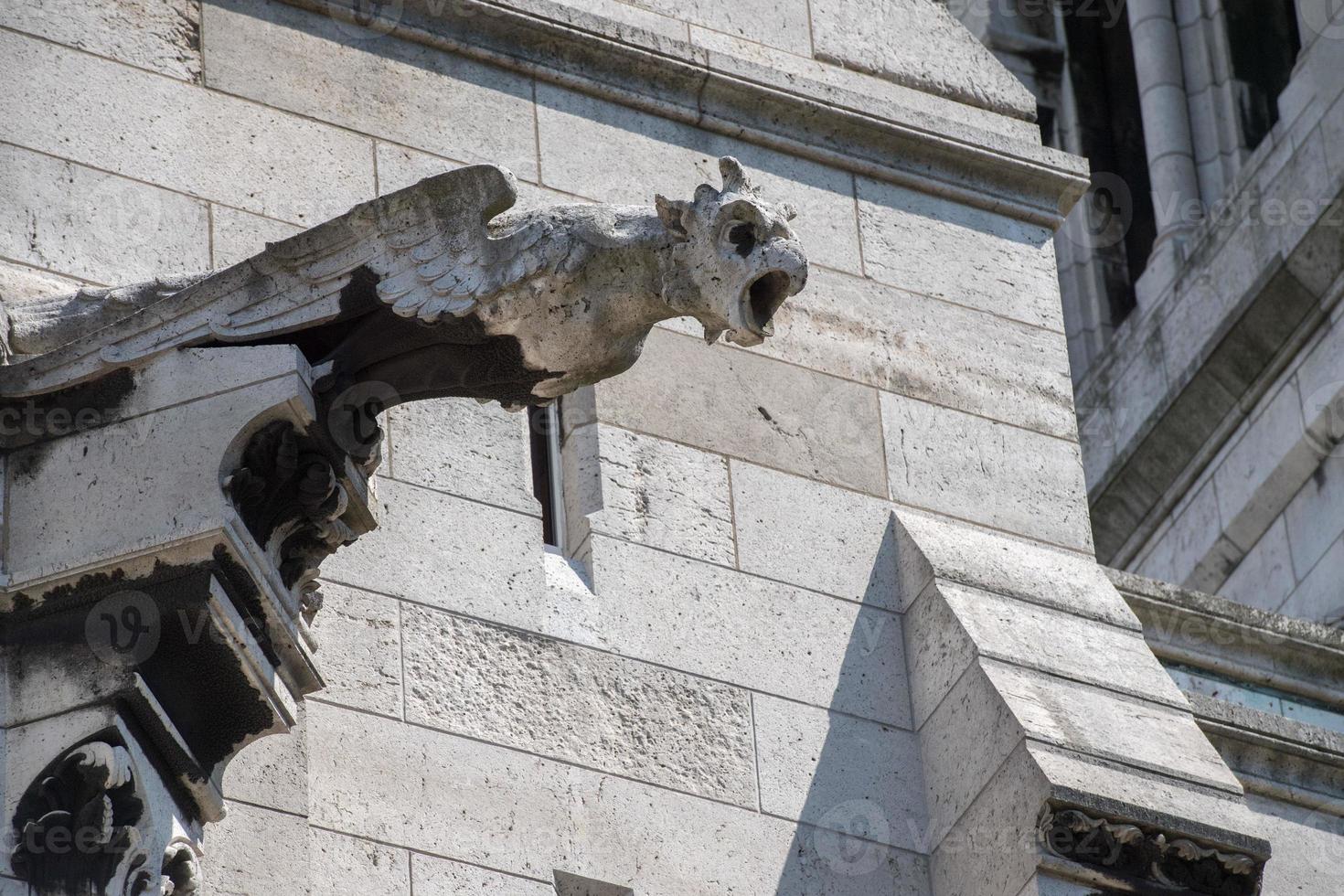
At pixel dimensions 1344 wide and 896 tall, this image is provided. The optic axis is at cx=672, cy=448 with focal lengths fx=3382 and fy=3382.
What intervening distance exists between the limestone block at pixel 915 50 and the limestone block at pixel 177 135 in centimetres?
182

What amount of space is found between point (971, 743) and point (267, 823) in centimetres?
194

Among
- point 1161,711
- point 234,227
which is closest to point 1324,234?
point 1161,711

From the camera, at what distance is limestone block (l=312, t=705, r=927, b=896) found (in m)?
7.57

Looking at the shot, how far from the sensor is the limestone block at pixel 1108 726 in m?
8.30

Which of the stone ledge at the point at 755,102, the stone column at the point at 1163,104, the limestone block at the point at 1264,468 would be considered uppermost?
the stone column at the point at 1163,104

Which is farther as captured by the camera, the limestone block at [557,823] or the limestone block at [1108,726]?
the limestone block at [1108,726]

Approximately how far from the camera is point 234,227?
8.23 metres

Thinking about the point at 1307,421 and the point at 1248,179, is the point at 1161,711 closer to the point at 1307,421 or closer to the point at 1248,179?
the point at 1307,421

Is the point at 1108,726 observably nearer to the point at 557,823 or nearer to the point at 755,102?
the point at 557,823

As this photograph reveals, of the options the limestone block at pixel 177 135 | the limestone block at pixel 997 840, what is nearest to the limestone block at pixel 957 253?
the limestone block at pixel 177 135

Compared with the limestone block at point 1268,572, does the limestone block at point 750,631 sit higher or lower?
lower

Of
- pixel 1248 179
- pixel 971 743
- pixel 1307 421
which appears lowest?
pixel 971 743

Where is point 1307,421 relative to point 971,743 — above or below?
above

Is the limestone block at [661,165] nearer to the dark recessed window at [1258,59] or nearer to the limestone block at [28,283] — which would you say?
the limestone block at [28,283]
